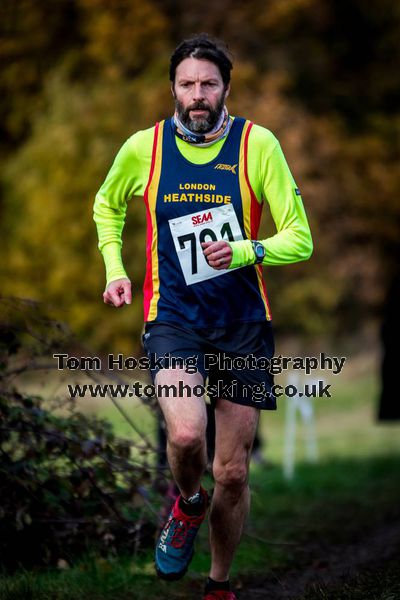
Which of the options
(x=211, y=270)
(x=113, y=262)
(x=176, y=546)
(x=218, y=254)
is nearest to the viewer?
(x=218, y=254)

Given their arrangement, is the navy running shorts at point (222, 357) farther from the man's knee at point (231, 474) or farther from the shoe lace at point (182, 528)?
the shoe lace at point (182, 528)

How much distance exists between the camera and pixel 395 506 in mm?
9852

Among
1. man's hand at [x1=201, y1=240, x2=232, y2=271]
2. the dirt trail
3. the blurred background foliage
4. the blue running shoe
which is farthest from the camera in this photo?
the blurred background foliage

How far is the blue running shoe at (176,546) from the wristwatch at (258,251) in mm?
1163

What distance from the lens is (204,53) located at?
16.5 ft

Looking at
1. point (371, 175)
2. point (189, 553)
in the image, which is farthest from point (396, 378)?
point (371, 175)

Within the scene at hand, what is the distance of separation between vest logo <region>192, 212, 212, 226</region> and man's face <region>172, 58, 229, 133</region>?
38 centimetres

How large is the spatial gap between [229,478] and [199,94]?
5.67 ft

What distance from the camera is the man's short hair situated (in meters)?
5.02

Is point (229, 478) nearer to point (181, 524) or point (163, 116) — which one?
point (181, 524)

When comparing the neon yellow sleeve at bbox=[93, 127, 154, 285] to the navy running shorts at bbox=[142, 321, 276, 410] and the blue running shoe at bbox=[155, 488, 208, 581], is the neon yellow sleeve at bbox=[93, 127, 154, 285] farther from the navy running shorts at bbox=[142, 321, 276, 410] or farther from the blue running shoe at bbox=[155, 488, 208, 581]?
the blue running shoe at bbox=[155, 488, 208, 581]

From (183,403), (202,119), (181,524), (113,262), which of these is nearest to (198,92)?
(202,119)

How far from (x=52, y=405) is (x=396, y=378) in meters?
7.20

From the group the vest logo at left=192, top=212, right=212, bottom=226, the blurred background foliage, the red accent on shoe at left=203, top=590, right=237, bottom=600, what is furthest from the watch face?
the blurred background foliage
